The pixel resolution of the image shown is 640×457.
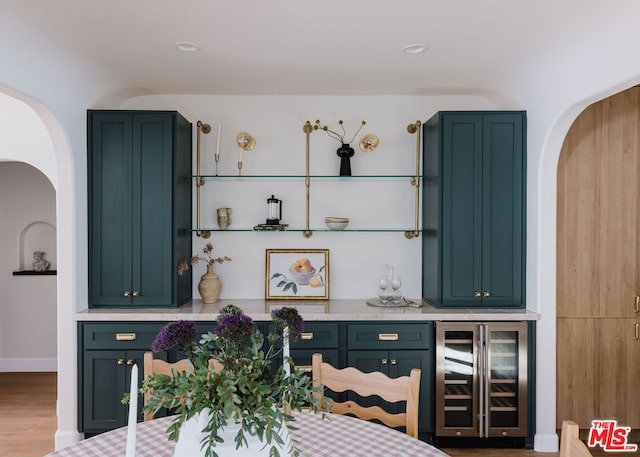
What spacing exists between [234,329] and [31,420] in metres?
3.56

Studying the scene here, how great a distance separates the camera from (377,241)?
406 cm

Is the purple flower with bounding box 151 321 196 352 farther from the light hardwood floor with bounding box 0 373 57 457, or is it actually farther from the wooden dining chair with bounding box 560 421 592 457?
the light hardwood floor with bounding box 0 373 57 457

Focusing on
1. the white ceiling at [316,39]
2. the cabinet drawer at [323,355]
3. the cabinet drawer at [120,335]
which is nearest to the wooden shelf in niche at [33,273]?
the cabinet drawer at [120,335]

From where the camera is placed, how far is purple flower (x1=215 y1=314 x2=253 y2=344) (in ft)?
4.09

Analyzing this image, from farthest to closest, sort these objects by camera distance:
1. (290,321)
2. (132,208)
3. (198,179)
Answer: (198,179) → (132,208) → (290,321)

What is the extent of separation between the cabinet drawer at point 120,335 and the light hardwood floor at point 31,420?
0.81 metres

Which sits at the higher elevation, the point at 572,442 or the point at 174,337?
the point at 174,337

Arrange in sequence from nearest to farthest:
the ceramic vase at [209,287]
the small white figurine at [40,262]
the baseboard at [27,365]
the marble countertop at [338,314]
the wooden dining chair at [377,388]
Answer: the wooden dining chair at [377,388] → the marble countertop at [338,314] → the ceramic vase at [209,287] → the baseboard at [27,365] → the small white figurine at [40,262]

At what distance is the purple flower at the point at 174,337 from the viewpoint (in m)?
1.27

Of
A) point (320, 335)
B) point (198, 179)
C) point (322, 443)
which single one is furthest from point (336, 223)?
point (322, 443)

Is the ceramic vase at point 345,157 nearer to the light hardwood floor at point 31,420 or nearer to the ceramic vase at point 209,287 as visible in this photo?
the ceramic vase at point 209,287

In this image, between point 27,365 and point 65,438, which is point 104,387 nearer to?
point 65,438

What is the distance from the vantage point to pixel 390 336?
3430 mm

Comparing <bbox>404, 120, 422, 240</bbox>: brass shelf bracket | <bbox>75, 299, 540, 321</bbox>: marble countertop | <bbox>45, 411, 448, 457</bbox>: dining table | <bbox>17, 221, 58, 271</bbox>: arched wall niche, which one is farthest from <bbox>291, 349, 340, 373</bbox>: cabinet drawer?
<bbox>17, 221, 58, 271</bbox>: arched wall niche
